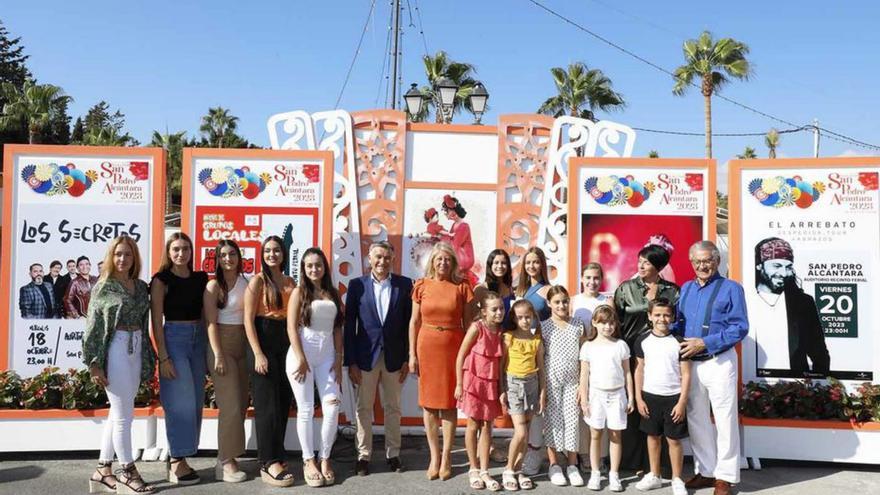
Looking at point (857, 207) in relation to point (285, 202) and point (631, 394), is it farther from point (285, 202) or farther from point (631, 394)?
point (285, 202)

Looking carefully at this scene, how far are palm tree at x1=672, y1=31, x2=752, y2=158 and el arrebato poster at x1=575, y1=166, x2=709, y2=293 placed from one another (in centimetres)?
1969

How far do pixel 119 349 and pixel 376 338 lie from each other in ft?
5.66

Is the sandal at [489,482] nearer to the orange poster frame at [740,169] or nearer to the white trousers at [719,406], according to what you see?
the white trousers at [719,406]

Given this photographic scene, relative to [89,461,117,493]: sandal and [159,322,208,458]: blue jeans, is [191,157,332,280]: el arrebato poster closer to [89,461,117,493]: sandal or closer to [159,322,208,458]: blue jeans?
[159,322,208,458]: blue jeans

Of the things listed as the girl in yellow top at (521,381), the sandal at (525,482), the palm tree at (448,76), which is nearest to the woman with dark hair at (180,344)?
the girl in yellow top at (521,381)

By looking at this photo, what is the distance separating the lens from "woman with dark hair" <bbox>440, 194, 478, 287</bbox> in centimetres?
607

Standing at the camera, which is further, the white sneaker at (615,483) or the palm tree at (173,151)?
the palm tree at (173,151)

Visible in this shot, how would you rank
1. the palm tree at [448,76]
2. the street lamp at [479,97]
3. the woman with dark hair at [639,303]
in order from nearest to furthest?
the woman with dark hair at [639,303] → the street lamp at [479,97] → the palm tree at [448,76]

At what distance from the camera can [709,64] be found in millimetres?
23203

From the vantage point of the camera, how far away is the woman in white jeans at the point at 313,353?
14.5ft

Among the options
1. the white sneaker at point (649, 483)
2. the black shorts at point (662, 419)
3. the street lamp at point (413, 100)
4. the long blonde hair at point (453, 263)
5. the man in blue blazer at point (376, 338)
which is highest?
the street lamp at point (413, 100)

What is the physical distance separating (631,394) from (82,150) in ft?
16.5

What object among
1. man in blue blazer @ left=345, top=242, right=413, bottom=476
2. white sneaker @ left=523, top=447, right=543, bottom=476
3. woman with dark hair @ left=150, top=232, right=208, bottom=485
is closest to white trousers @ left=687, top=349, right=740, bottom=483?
white sneaker @ left=523, top=447, right=543, bottom=476

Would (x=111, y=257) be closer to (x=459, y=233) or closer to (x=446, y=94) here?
(x=459, y=233)
